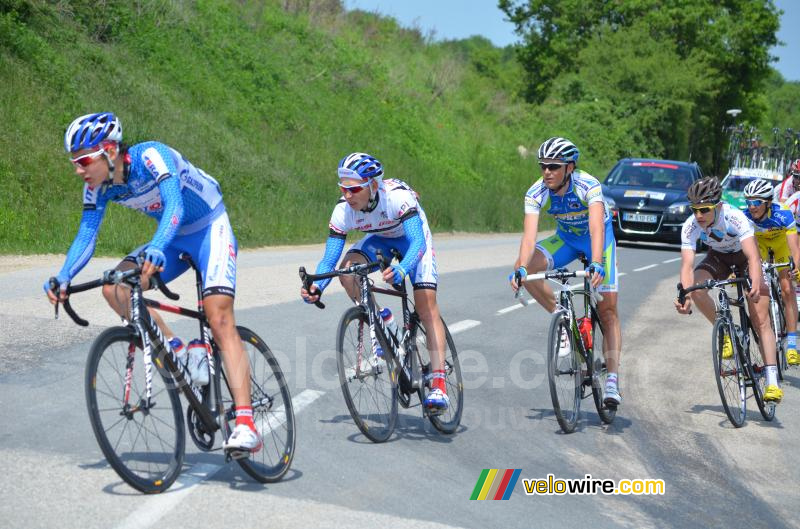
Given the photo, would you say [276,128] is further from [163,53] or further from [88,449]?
[88,449]

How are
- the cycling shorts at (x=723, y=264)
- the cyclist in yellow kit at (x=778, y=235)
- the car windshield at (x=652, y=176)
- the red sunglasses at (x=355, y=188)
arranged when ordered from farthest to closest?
the car windshield at (x=652, y=176) < the cyclist in yellow kit at (x=778, y=235) < the cycling shorts at (x=723, y=264) < the red sunglasses at (x=355, y=188)

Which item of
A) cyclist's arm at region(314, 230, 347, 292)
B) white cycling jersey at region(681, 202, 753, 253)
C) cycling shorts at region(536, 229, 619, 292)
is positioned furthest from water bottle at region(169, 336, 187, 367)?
white cycling jersey at region(681, 202, 753, 253)

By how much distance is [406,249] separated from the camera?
23.9 feet

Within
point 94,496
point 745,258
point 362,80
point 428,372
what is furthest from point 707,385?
point 362,80

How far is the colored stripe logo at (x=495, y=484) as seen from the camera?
19.2ft

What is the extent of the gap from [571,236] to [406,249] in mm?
1642

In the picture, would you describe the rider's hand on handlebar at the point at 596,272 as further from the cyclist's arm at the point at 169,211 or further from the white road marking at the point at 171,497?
the cyclist's arm at the point at 169,211

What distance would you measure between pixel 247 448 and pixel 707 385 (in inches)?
231

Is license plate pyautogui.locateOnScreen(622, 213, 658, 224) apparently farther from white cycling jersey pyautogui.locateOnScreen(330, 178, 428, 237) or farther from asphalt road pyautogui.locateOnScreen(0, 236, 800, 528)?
white cycling jersey pyautogui.locateOnScreen(330, 178, 428, 237)

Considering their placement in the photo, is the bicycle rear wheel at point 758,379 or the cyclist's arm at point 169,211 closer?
the cyclist's arm at point 169,211

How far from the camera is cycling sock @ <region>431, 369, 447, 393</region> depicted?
7.11 meters

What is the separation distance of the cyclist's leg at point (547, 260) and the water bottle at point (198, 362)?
325 cm

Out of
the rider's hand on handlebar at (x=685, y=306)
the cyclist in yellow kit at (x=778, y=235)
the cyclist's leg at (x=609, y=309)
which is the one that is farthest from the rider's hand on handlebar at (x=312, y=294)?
the cyclist in yellow kit at (x=778, y=235)

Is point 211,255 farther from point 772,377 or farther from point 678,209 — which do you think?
point 678,209
